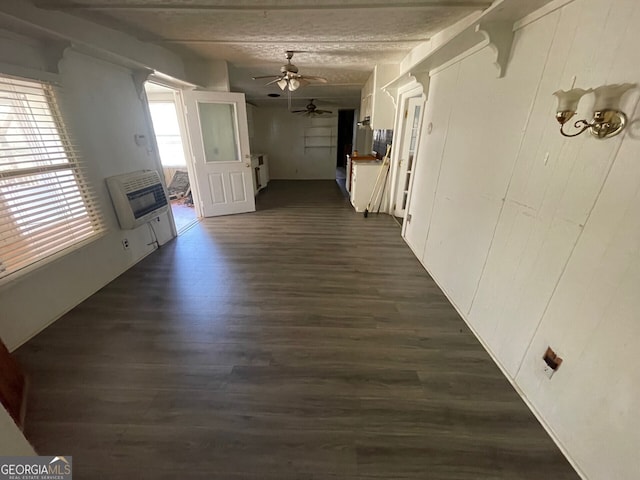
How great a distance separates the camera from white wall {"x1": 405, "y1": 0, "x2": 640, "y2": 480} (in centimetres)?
104

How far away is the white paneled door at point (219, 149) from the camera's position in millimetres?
4262

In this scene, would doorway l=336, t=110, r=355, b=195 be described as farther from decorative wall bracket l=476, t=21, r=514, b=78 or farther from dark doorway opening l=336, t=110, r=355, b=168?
decorative wall bracket l=476, t=21, r=514, b=78

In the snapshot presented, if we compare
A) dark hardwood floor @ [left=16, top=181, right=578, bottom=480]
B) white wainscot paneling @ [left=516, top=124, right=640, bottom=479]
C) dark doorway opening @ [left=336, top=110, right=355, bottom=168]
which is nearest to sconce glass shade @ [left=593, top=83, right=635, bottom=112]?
white wainscot paneling @ [left=516, top=124, right=640, bottom=479]

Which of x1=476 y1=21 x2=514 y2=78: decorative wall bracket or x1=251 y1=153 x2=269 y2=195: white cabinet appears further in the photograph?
x1=251 y1=153 x2=269 y2=195: white cabinet

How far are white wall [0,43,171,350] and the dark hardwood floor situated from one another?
148 mm

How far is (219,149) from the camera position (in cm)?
470

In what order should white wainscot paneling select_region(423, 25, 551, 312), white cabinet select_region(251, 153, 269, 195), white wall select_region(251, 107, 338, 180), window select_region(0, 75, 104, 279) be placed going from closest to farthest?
1. white wainscot paneling select_region(423, 25, 551, 312)
2. window select_region(0, 75, 104, 279)
3. white cabinet select_region(251, 153, 269, 195)
4. white wall select_region(251, 107, 338, 180)

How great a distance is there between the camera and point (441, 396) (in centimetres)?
156

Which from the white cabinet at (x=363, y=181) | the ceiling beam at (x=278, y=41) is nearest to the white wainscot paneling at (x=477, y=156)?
the ceiling beam at (x=278, y=41)

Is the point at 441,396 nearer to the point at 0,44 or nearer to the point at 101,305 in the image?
the point at 101,305

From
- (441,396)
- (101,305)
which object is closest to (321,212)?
(101,305)

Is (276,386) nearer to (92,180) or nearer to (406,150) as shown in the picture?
(92,180)

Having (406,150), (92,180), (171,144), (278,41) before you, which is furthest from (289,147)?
(92,180)

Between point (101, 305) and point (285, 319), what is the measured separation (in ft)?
5.53
